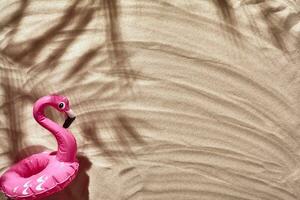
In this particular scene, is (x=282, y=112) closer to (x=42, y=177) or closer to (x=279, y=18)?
(x=279, y=18)

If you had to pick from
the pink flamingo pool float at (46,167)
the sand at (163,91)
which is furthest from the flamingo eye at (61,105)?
the sand at (163,91)

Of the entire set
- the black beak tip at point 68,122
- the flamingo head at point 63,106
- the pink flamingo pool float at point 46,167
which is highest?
the flamingo head at point 63,106

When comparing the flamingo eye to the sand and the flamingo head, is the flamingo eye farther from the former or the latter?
the sand

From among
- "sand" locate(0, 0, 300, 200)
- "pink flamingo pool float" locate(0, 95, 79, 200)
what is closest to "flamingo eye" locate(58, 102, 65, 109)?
"pink flamingo pool float" locate(0, 95, 79, 200)

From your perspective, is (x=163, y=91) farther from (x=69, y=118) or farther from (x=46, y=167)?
(x=46, y=167)

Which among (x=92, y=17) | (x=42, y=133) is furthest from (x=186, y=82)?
(x=42, y=133)

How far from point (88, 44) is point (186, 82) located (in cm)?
28

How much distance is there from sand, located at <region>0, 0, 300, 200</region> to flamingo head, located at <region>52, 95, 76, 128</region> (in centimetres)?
8

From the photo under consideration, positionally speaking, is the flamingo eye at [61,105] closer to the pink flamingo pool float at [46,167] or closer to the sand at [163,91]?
the pink flamingo pool float at [46,167]

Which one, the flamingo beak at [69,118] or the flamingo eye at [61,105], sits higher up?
the flamingo eye at [61,105]

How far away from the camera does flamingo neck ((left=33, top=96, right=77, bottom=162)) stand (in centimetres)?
116

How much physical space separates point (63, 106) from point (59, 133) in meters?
0.07

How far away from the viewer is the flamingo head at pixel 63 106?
1.15 m

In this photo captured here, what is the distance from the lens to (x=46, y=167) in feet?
3.84
